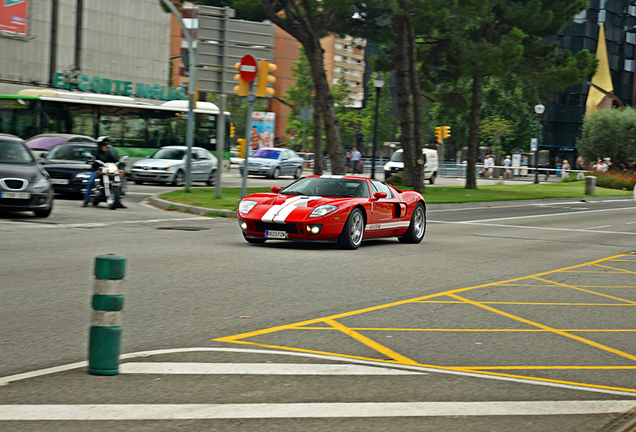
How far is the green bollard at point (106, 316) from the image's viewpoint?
4.90 m

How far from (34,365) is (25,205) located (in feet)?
37.0

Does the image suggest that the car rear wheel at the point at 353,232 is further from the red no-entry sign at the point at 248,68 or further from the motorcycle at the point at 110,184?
the red no-entry sign at the point at 248,68

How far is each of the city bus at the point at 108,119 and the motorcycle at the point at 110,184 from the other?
32.4ft

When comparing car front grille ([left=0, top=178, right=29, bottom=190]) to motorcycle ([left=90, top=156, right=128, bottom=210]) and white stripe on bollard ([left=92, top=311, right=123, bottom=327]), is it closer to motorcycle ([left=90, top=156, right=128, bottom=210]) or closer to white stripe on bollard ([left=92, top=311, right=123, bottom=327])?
motorcycle ([left=90, top=156, right=128, bottom=210])

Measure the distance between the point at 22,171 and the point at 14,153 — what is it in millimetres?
953

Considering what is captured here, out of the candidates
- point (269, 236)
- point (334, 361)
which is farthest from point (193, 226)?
point (334, 361)

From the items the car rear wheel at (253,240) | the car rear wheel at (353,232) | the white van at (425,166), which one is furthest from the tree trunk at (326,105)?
the car rear wheel at (353,232)

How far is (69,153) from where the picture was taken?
2320cm

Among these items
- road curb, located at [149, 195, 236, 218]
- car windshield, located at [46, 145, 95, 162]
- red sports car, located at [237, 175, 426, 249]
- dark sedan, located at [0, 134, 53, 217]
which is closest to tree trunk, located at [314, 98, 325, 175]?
road curb, located at [149, 195, 236, 218]

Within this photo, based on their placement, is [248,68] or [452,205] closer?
[248,68]

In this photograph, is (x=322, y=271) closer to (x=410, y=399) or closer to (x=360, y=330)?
(x=360, y=330)

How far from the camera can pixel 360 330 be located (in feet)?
22.4

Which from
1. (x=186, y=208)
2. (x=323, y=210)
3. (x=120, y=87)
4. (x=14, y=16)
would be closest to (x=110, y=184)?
(x=186, y=208)

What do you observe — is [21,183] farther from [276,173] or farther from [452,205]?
[276,173]
